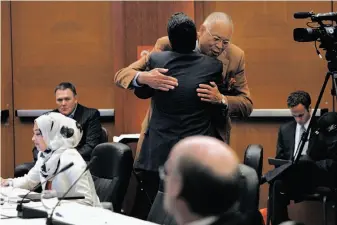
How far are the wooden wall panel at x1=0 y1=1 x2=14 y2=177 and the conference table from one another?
341 centimetres

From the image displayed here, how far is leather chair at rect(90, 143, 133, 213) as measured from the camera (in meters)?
4.08

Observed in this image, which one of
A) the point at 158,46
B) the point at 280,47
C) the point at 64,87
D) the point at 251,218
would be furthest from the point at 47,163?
the point at 280,47

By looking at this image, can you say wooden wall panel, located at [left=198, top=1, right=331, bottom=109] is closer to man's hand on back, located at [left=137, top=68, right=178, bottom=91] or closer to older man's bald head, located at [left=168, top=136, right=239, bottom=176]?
man's hand on back, located at [left=137, top=68, right=178, bottom=91]

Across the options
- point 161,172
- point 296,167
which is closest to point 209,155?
point 161,172

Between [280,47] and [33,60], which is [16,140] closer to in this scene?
[33,60]

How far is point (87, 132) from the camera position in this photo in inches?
217

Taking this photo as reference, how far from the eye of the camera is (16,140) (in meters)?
6.93

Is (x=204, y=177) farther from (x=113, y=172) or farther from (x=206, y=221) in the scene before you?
(x=113, y=172)

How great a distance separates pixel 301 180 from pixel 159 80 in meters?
2.16

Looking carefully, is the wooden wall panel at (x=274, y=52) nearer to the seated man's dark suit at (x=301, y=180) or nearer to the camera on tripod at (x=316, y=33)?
the seated man's dark suit at (x=301, y=180)

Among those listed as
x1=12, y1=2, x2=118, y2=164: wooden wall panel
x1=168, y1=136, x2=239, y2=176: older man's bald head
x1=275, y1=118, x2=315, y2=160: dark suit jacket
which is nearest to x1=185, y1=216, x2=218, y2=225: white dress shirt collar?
x1=168, y1=136, x2=239, y2=176: older man's bald head

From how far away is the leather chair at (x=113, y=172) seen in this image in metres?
4.08

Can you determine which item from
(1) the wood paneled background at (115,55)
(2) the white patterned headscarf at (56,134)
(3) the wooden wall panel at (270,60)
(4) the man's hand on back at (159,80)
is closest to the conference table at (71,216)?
(2) the white patterned headscarf at (56,134)

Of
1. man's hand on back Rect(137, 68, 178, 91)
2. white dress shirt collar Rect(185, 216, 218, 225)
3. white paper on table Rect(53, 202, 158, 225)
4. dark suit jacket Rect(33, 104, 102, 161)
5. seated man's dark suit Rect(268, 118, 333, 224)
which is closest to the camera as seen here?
white dress shirt collar Rect(185, 216, 218, 225)
